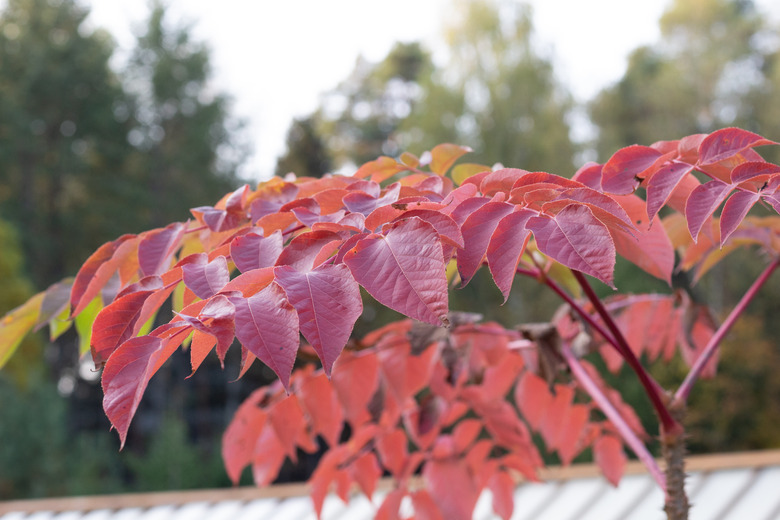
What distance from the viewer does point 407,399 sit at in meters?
0.95

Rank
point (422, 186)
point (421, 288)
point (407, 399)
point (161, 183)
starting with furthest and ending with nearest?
point (161, 183) < point (407, 399) < point (422, 186) < point (421, 288)

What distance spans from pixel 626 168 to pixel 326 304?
0.33m

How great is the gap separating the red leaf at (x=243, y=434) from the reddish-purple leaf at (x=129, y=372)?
63cm

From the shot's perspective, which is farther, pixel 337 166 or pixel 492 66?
pixel 337 166

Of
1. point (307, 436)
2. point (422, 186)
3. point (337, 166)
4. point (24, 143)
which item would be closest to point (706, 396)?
point (307, 436)

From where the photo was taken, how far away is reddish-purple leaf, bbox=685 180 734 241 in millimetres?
488

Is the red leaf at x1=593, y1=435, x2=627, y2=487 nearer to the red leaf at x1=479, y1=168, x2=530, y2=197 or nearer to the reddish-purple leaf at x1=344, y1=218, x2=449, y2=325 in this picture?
the red leaf at x1=479, y1=168, x2=530, y2=197

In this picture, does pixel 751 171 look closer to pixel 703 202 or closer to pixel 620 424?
pixel 703 202

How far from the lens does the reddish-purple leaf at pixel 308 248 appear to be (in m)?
0.47

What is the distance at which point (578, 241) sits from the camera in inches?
16.8

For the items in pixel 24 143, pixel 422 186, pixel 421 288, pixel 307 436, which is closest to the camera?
pixel 421 288

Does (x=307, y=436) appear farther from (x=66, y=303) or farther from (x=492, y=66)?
(x=492, y=66)

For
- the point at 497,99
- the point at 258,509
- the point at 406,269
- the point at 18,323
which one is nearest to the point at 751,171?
the point at 406,269

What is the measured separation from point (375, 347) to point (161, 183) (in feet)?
37.4
